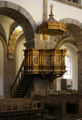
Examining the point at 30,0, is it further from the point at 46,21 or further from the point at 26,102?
the point at 26,102

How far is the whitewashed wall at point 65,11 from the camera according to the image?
13.2 metres

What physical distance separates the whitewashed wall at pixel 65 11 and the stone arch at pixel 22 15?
1625 mm

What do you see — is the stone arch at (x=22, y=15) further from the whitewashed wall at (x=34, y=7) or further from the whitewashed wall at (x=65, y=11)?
the whitewashed wall at (x=65, y=11)

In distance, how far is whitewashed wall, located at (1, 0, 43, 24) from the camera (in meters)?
12.1

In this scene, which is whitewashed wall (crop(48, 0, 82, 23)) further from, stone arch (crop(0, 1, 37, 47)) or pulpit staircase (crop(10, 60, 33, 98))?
pulpit staircase (crop(10, 60, 33, 98))

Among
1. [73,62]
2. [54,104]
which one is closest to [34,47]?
[54,104]

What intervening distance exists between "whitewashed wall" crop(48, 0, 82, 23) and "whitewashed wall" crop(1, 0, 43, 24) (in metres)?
0.71

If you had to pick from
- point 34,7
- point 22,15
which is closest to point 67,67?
point 34,7

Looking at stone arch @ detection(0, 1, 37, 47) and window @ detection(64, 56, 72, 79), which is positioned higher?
stone arch @ detection(0, 1, 37, 47)

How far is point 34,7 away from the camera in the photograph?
12.4 m

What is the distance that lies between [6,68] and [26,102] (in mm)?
8638

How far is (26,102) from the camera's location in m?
9.42

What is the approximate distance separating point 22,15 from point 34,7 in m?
0.82

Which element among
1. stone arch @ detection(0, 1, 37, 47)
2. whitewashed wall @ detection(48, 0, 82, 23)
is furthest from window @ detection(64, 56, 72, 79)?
stone arch @ detection(0, 1, 37, 47)
